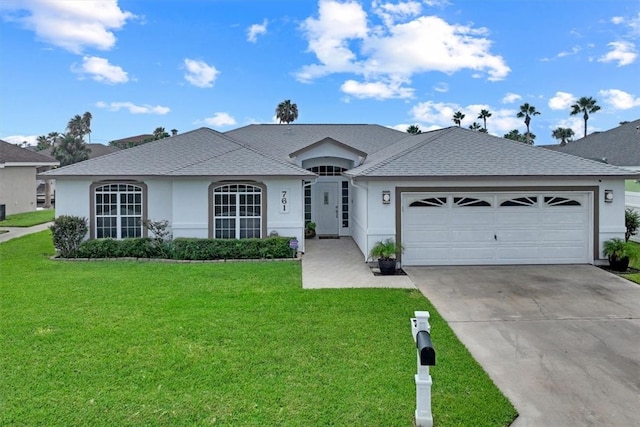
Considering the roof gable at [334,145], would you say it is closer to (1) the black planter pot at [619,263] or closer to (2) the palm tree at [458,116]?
(1) the black planter pot at [619,263]

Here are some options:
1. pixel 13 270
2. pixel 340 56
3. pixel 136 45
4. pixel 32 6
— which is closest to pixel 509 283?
pixel 13 270

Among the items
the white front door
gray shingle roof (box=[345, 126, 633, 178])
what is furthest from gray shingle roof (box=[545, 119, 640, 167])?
the white front door

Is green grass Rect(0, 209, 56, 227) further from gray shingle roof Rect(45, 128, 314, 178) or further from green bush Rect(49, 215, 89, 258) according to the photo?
green bush Rect(49, 215, 89, 258)

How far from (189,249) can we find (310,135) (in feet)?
37.7

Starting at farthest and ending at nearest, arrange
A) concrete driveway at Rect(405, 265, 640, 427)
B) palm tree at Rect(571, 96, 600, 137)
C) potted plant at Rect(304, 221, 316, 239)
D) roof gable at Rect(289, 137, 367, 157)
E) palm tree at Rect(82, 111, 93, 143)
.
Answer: palm tree at Rect(82, 111, 93, 143) < palm tree at Rect(571, 96, 600, 137) < potted plant at Rect(304, 221, 316, 239) < roof gable at Rect(289, 137, 367, 157) < concrete driveway at Rect(405, 265, 640, 427)

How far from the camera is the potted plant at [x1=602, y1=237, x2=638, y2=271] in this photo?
38.4 ft

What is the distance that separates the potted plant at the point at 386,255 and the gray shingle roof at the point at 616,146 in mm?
16965

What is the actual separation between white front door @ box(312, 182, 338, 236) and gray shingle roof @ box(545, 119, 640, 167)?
1529 cm

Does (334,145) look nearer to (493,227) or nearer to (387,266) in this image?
(493,227)

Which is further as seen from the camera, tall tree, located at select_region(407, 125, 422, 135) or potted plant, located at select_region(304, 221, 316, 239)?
tall tree, located at select_region(407, 125, 422, 135)

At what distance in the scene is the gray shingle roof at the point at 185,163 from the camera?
14.0m

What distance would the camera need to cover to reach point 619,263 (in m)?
→ 11.9

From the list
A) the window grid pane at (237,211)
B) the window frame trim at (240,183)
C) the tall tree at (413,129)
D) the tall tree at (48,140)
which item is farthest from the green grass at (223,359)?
the tall tree at (48,140)

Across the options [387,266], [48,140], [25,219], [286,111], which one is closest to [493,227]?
[387,266]
